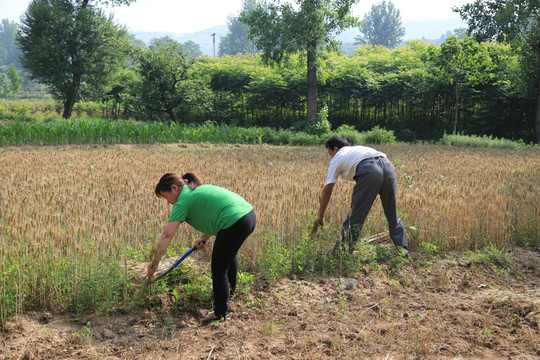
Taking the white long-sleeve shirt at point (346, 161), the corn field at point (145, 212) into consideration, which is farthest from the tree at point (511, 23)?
the white long-sleeve shirt at point (346, 161)

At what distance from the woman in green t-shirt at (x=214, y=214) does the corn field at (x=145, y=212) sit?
871mm

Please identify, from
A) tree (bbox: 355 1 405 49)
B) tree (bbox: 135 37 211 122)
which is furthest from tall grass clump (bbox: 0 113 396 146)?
tree (bbox: 355 1 405 49)

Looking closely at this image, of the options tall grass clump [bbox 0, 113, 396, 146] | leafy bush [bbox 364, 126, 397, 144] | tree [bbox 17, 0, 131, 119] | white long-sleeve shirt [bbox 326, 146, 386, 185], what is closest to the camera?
white long-sleeve shirt [bbox 326, 146, 386, 185]

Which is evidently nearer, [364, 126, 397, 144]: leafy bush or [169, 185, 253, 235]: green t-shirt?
[169, 185, 253, 235]: green t-shirt

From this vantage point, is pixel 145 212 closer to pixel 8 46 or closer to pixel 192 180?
pixel 192 180

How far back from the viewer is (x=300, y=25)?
68.7 ft

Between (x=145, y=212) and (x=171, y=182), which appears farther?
(x=145, y=212)

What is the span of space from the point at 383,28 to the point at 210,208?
128738 millimetres

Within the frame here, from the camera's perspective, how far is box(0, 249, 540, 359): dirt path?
11.6 feet

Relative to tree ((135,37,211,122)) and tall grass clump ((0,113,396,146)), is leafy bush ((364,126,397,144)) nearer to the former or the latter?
tall grass clump ((0,113,396,146))

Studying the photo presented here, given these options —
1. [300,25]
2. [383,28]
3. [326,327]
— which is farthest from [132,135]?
[383,28]

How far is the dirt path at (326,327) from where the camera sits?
11.6 feet

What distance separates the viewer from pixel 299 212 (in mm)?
6055

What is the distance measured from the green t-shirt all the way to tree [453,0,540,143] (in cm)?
2057
